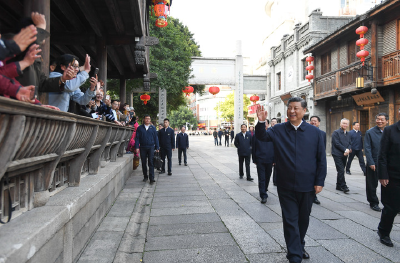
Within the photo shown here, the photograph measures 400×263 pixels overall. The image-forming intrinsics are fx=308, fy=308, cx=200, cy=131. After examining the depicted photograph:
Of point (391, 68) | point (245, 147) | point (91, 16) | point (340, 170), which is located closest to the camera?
point (91, 16)

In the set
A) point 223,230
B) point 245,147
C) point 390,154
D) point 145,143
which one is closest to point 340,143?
point 245,147

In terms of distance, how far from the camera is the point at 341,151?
304 inches

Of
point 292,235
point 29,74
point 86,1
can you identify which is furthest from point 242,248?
point 86,1

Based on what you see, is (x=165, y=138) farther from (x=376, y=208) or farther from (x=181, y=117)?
(x=181, y=117)

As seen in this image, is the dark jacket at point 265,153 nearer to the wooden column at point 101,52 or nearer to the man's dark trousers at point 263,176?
the man's dark trousers at point 263,176

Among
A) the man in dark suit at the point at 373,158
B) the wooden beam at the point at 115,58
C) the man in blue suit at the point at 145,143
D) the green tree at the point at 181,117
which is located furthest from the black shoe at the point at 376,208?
the green tree at the point at 181,117

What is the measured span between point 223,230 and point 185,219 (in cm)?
83

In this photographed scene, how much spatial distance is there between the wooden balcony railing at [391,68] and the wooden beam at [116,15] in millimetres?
11303

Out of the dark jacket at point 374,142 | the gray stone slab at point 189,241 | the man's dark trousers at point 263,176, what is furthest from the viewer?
the man's dark trousers at point 263,176

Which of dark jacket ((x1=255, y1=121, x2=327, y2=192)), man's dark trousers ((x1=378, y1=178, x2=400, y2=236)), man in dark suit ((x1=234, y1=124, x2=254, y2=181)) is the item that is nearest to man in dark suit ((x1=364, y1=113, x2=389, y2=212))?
man's dark trousers ((x1=378, y1=178, x2=400, y2=236))

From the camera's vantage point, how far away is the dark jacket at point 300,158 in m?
3.32

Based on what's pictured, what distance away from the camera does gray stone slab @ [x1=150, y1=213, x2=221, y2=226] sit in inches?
192

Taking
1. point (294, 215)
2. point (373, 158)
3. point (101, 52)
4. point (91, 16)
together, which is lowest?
point (294, 215)

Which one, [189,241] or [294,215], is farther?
[189,241]
